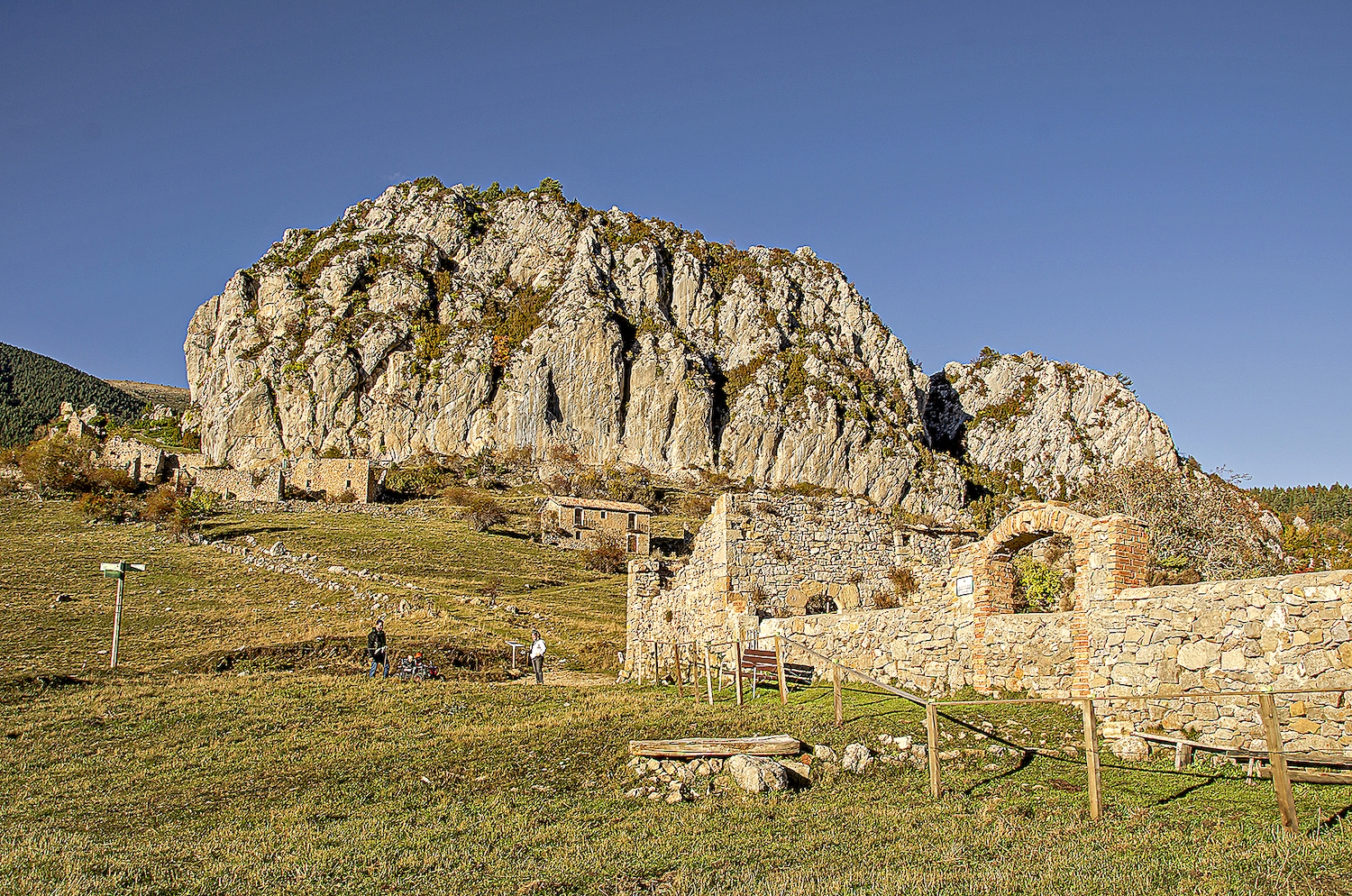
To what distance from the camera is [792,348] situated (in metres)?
125

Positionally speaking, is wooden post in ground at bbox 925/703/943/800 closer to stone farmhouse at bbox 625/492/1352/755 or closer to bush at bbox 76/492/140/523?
stone farmhouse at bbox 625/492/1352/755

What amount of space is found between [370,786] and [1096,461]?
119545 mm

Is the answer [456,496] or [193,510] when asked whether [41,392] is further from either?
[193,510]

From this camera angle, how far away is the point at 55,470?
61.3 metres

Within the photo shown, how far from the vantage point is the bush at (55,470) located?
198 ft

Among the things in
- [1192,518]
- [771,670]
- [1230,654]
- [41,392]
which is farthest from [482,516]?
[41,392]

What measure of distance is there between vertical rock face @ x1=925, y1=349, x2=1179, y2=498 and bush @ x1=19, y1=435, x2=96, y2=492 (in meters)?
101

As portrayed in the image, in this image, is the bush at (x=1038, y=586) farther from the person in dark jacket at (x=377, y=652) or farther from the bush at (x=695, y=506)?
the bush at (x=695, y=506)

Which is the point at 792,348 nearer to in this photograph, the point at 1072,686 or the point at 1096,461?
the point at 1096,461

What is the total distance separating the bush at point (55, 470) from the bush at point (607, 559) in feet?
118

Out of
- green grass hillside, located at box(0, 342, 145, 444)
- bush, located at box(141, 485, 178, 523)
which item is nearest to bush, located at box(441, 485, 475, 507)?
bush, located at box(141, 485, 178, 523)

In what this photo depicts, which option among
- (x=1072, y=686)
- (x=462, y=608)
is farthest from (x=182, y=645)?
(x=1072, y=686)

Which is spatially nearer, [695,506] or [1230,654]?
[1230,654]

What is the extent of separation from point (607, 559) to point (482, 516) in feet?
48.6
